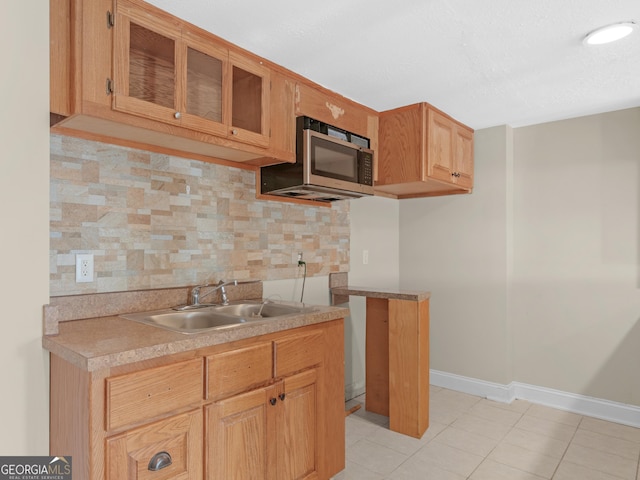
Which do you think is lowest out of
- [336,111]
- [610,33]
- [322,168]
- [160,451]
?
[160,451]

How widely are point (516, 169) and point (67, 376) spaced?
3388 mm

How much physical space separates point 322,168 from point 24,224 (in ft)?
4.78

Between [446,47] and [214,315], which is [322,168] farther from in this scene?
[214,315]

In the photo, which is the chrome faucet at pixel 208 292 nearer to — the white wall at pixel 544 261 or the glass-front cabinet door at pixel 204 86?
the glass-front cabinet door at pixel 204 86

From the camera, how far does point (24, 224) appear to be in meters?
1.43

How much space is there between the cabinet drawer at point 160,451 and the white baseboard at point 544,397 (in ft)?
8.68

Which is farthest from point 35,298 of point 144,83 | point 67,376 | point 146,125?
point 144,83

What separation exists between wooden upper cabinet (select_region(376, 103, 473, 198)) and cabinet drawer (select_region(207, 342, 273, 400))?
1730 millimetres

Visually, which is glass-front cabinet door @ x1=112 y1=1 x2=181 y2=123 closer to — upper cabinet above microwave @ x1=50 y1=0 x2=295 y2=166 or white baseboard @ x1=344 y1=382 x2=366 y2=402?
upper cabinet above microwave @ x1=50 y1=0 x2=295 y2=166

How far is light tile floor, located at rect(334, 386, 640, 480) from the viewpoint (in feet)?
7.34

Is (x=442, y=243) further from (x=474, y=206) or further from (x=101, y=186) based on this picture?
(x=101, y=186)

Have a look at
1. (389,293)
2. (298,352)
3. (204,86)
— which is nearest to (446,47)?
(204,86)

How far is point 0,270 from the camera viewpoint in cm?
138

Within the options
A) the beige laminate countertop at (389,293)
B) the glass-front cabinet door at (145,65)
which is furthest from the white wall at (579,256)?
the glass-front cabinet door at (145,65)
